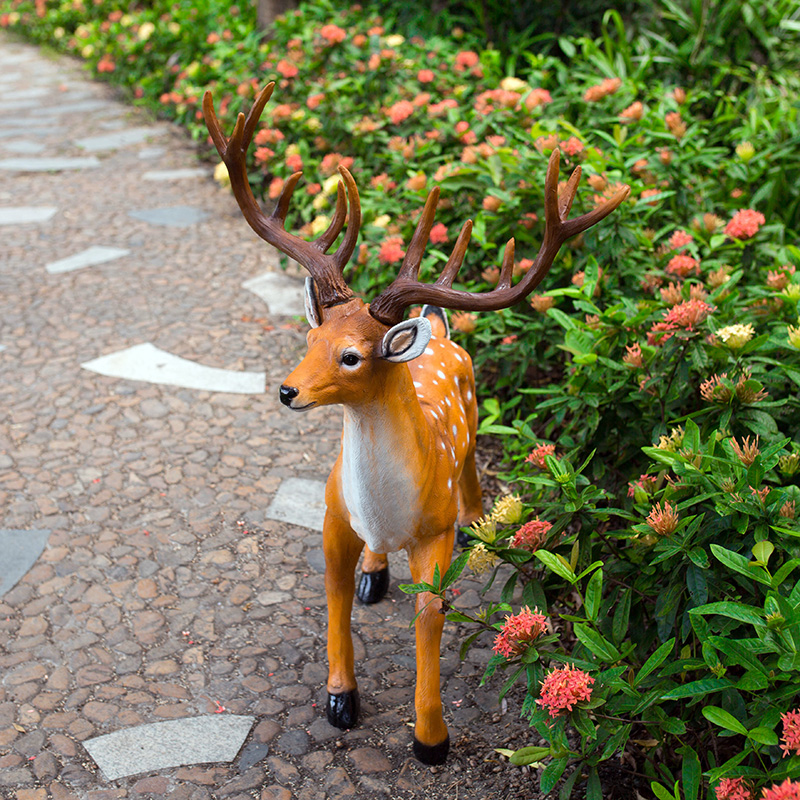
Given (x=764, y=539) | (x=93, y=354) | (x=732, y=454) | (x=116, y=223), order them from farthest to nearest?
1. (x=116, y=223)
2. (x=93, y=354)
3. (x=732, y=454)
4. (x=764, y=539)

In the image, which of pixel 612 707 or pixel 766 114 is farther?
pixel 766 114

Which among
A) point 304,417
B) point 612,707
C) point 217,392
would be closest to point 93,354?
point 217,392

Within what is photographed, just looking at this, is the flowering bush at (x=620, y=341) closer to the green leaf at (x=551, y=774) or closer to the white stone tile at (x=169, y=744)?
the green leaf at (x=551, y=774)

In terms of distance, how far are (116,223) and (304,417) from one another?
9.12 ft

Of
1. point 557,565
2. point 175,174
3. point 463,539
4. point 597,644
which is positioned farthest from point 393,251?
point 175,174

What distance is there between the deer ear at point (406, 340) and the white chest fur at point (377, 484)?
0.20 m

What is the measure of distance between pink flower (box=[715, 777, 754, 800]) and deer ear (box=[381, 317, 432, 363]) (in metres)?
1.11

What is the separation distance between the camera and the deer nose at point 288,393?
6.15ft

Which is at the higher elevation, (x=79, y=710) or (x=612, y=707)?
(x=612, y=707)

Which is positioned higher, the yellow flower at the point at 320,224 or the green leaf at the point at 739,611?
the green leaf at the point at 739,611

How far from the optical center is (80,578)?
2945 millimetres

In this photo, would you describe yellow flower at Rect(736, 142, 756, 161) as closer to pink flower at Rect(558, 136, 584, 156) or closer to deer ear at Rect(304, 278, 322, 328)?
pink flower at Rect(558, 136, 584, 156)

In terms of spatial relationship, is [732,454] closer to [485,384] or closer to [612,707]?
[612,707]

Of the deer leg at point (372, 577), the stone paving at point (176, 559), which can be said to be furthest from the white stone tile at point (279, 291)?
the deer leg at point (372, 577)
